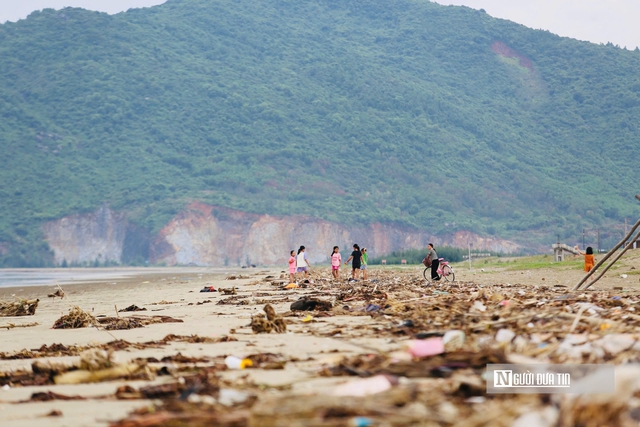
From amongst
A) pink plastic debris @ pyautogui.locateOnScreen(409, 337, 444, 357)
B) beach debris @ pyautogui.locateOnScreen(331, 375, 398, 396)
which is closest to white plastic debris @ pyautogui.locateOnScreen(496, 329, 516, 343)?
pink plastic debris @ pyautogui.locateOnScreen(409, 337, 444, 357)

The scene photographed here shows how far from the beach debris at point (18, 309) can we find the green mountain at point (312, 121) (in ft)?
290

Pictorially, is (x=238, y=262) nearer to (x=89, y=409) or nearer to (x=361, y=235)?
(x=361, y=235)

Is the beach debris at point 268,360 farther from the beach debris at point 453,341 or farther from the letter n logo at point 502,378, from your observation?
the letter n logo at point 502,378

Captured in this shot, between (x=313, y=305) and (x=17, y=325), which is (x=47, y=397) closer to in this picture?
(x=313, y=305)

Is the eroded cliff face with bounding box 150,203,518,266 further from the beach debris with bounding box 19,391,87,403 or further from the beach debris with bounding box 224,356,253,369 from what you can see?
the beach debris with bounding box 19,391,87,403

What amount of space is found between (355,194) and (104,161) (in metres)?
38.1

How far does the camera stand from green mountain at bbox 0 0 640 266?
118 metres

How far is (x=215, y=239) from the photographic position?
345 feet

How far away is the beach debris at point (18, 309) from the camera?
58.9 ft

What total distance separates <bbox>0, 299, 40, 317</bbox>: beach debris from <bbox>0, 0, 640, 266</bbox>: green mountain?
88501 millimetres

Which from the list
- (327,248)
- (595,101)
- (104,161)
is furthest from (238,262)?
(595,101)

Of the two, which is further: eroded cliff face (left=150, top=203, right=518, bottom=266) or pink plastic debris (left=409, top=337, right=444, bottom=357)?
eroded cliff face (left=150, top=203, right=518, bottom=266)

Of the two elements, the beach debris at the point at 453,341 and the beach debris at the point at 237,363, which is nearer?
the beach debris at the point at 453,341

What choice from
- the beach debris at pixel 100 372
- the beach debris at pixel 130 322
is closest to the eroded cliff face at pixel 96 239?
the beach debris at pixel 130 322
